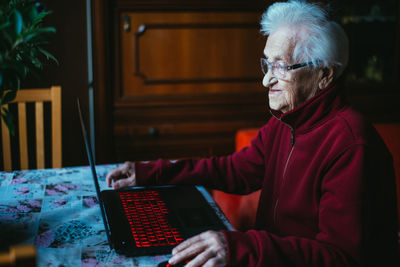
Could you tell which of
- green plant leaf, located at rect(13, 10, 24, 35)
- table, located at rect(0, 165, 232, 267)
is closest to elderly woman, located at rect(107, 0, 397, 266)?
table, located at rect(0, 165, 232, 267)

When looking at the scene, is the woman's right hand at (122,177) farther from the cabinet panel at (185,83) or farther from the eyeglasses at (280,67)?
the cabinet panel at (185,83)

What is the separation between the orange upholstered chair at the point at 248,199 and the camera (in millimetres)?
1779

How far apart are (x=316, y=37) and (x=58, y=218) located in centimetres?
75

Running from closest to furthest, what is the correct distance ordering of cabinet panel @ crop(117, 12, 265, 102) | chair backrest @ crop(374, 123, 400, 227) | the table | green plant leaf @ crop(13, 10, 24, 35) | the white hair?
green plant leaf @ crop(13, 10, 24, 35) → the table → the white hair → chair backrest @ crop(374, 123, 400, 227) → cabinet panel @ crop(117, 12, 265, 102)

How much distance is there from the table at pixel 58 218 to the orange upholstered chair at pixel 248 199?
0.48 m

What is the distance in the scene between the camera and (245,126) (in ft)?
9.14

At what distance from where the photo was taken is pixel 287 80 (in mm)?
1183

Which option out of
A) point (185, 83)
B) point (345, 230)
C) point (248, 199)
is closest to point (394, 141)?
point (248, 199)

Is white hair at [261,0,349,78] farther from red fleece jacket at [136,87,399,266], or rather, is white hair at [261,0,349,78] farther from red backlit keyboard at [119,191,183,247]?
red backlit keyboard at [119,191,183,247]

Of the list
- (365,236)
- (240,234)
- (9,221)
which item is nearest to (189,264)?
(240,234)

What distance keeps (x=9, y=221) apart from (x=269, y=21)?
81 centimetres

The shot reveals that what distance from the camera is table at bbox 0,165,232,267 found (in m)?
0.94

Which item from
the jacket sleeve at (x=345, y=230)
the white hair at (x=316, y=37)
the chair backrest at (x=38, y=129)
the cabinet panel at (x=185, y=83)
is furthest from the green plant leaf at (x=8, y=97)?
the cabinet panel at (x=185, y=83)

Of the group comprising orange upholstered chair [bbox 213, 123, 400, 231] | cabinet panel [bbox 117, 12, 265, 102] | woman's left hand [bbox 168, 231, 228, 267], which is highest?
cabinet panel [bbox 117, 12, 265, 102]
